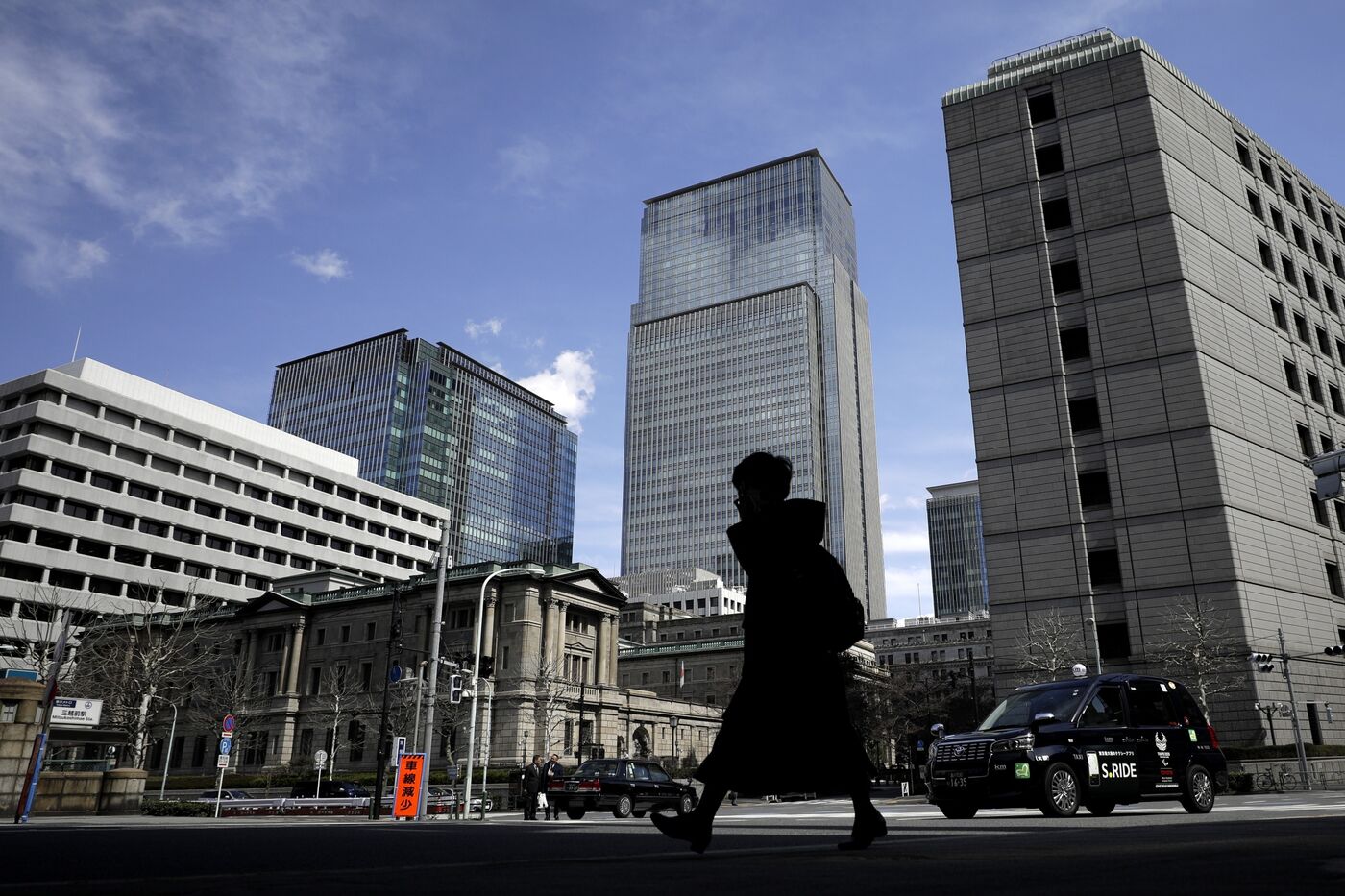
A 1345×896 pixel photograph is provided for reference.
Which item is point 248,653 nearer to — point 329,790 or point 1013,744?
point 329,790

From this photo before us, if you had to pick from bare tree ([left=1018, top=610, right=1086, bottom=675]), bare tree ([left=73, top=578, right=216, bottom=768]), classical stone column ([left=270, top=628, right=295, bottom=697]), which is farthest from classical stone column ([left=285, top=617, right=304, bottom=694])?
bare tree ([left=1018, top=610, right=1086, bottom=675])

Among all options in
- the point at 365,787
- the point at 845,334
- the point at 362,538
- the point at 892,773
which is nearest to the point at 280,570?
the point at 362,538

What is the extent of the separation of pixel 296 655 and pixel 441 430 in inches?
2799

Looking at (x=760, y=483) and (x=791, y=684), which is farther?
(x=760, y=483)

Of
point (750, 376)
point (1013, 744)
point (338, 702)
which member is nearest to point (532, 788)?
point (1013, 744)

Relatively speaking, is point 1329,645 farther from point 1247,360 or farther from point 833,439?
point 833,439

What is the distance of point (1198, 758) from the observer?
40.8ft

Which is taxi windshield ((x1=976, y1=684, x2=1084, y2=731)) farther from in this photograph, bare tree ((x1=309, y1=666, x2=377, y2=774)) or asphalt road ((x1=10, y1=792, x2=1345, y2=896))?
bare tree ((x1=309, y1=666, x2=377, y2=774))

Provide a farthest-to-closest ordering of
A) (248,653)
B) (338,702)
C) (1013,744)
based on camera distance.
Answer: (248,653) < (338,702) < (1013,744)

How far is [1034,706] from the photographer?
12.3 metres

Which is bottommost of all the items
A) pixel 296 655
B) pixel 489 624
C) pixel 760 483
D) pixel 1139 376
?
pixel 760 483

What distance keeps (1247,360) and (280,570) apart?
76.9 meters

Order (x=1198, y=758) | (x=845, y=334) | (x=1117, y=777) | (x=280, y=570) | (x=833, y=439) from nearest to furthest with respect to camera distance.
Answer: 1. (x=1117, y=777)
2. (x=1198, y=758)
3. (x=280, y=570)
4. (x=833, y=439)
5. (x=845, y=334)

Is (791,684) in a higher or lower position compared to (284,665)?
lower
